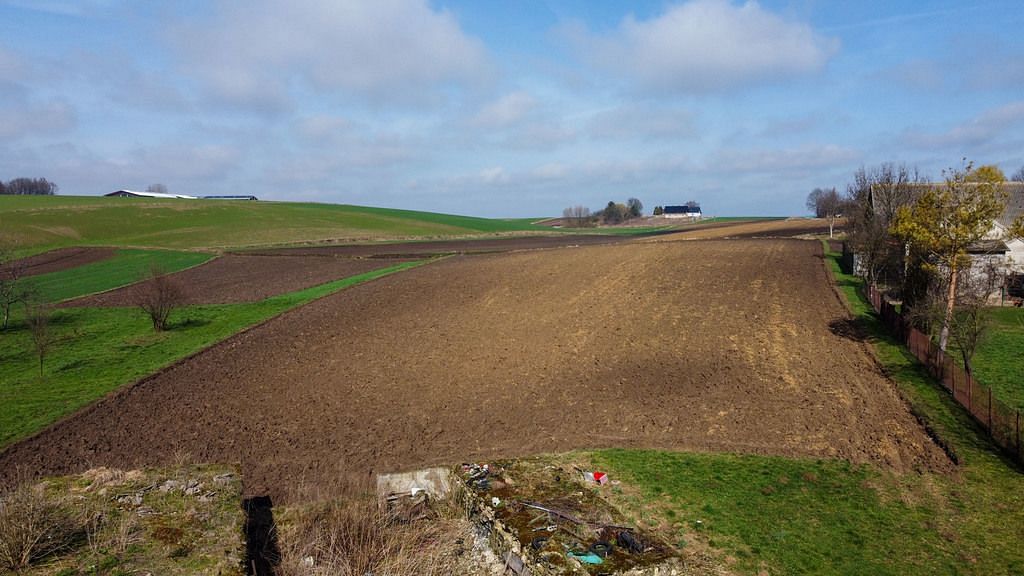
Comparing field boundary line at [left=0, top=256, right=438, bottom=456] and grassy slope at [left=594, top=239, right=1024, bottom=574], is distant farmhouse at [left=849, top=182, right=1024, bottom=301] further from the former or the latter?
field boundary line at [left=0, top=256, right=438, bottom=456]

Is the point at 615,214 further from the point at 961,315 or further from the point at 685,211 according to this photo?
the point at 961,315

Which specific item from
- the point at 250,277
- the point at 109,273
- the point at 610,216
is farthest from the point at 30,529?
the point at 610,216

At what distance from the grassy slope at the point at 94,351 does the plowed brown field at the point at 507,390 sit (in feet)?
4.27

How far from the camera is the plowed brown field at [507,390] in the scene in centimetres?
1631

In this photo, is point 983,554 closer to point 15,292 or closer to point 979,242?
point 979,242

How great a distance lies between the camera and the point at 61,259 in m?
59.6

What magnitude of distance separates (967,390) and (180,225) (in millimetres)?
93459

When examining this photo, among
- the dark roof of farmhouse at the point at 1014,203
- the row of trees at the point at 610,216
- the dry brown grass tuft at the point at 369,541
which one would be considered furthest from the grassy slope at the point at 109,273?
the row of trees at the point at 610,216

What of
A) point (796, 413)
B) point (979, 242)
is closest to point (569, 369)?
point (796, 413)

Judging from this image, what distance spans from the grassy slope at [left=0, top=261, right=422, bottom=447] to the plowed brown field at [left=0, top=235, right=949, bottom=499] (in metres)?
1.30

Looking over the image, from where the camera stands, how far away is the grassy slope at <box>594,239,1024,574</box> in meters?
10.5

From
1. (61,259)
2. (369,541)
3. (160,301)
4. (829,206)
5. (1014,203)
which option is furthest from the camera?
(829,206)

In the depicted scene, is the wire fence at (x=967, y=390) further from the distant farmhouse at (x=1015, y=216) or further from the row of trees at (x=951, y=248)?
the distant farmhouse at (x=1015, y=216)

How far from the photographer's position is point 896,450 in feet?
50.0
